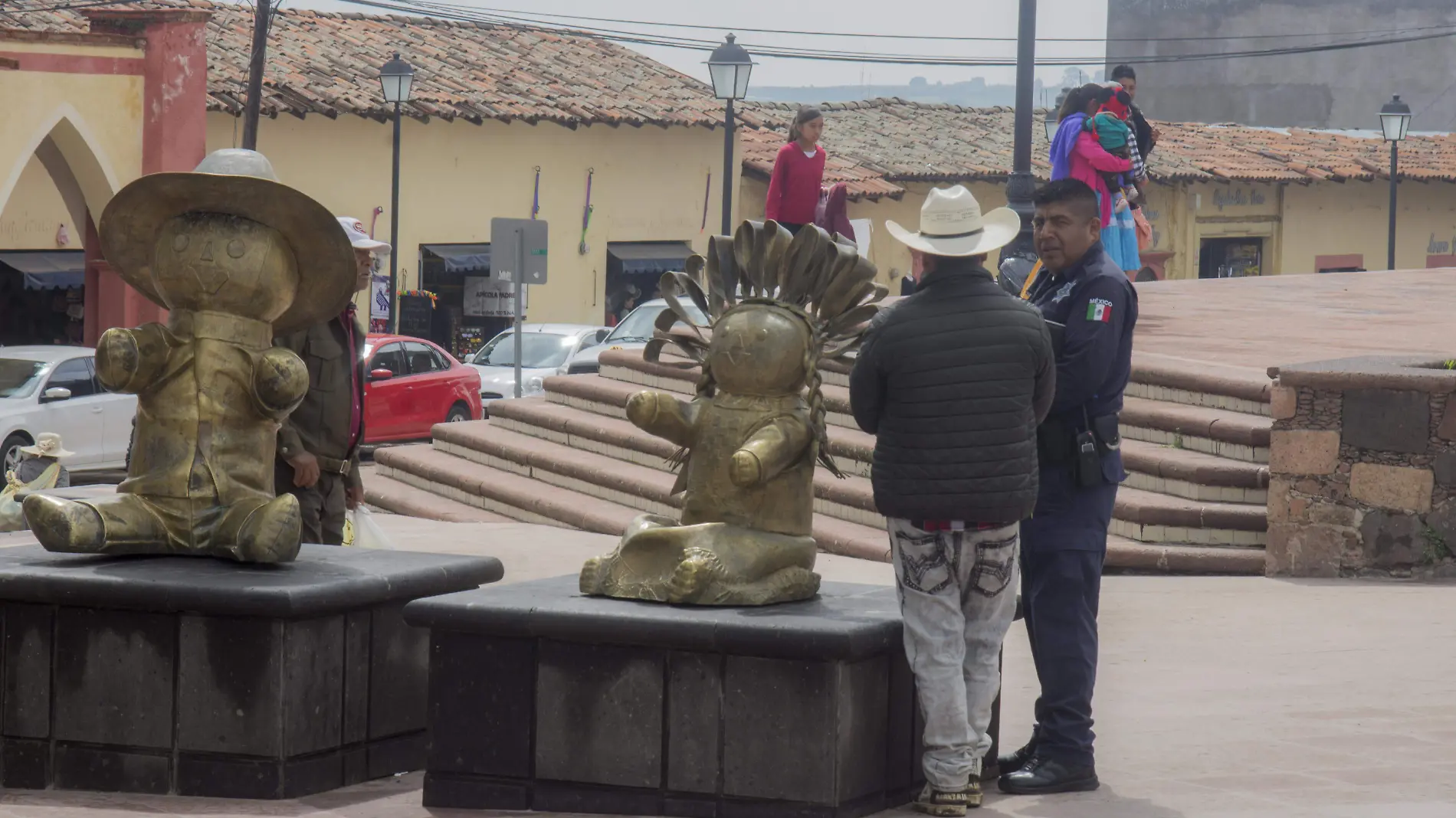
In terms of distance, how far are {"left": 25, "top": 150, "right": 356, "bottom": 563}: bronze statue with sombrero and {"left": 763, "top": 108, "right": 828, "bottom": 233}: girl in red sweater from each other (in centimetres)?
726

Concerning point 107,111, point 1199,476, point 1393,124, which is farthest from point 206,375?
point 1393,124

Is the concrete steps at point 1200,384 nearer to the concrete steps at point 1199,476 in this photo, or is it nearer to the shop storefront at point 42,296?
the concrete steps at point 1199,476

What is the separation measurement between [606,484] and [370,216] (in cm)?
1918

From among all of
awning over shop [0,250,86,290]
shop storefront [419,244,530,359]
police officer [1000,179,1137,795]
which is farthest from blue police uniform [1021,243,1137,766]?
shop storefront [419,244,530,359]

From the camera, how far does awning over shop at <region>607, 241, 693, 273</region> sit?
34406mm

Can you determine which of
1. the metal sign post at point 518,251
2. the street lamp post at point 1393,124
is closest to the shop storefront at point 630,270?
the street lamp post at point 1393,124

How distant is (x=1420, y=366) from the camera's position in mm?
9734

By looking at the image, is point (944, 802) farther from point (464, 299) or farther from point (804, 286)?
point (464, 299)

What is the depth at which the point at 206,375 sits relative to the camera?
5770mm

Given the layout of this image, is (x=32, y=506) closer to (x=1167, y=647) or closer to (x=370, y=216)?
(x=1167, y=647)

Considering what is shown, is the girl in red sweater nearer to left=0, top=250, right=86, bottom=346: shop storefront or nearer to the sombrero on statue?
the sombrero on statue

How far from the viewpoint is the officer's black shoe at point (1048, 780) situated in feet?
18.1

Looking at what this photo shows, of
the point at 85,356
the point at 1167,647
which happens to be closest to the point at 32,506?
the point at 1167,647

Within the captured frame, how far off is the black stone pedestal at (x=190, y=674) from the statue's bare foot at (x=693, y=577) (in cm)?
99
